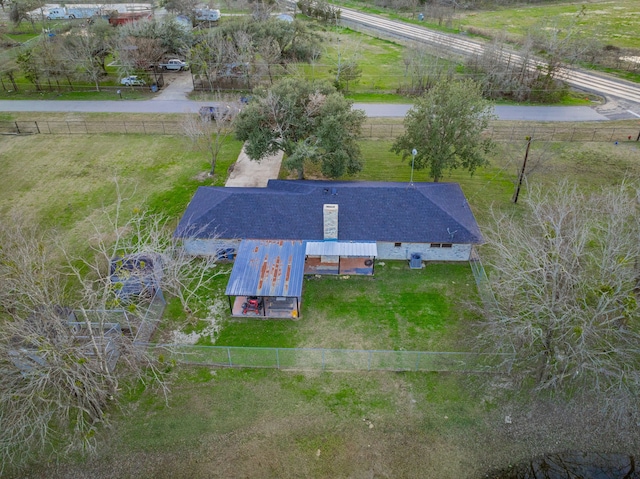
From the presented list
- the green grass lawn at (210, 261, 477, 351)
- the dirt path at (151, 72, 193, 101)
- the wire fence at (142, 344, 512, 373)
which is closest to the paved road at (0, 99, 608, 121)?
the dirt path at (151, 72, 193, 101)

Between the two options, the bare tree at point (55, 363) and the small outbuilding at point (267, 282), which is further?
the small outbuilding at point (267, 282)

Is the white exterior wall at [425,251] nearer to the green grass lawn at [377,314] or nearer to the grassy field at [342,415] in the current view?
the green grass lawn at [377,314]

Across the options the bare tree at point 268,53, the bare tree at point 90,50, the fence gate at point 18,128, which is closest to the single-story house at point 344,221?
the fence gate at point 18,128

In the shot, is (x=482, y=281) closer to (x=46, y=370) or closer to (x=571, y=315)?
(x=571, y=315)

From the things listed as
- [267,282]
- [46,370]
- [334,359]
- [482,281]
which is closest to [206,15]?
[267,282]

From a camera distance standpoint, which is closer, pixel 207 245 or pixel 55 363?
pixel 55 363

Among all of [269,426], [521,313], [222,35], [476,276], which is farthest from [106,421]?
[222,35]

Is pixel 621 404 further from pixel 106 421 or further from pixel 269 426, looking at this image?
pixel 106 421
